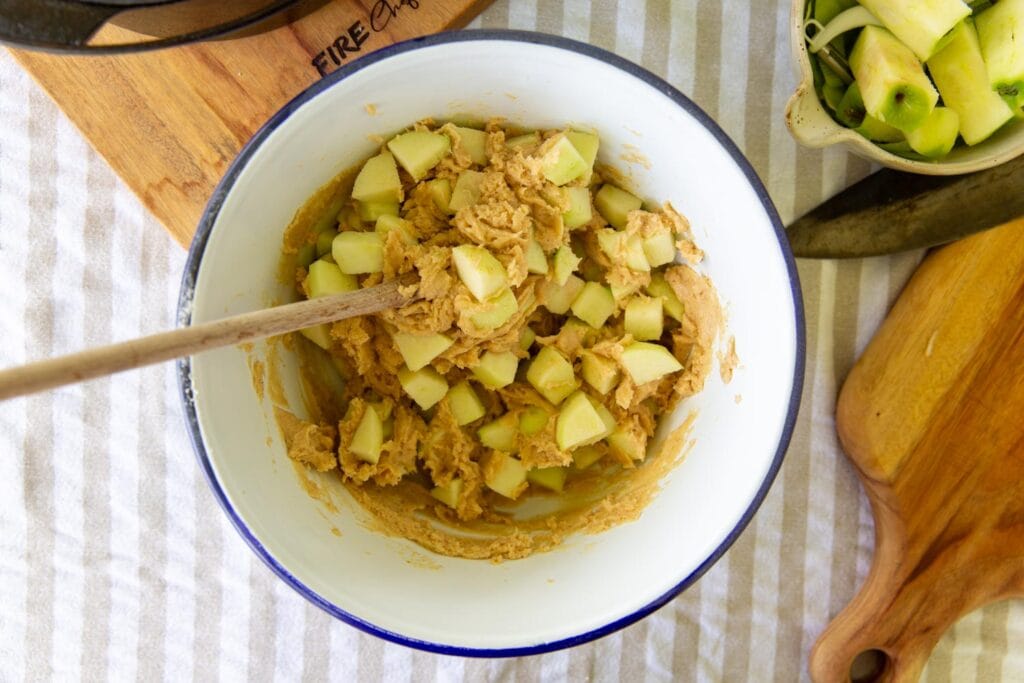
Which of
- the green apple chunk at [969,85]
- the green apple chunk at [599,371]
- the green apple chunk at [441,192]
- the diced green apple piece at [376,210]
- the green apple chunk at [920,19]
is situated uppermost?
the green apple chunk at [920,19]

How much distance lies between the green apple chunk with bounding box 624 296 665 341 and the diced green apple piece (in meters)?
0.37

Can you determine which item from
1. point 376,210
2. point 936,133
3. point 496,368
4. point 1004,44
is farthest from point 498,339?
point 1004,44

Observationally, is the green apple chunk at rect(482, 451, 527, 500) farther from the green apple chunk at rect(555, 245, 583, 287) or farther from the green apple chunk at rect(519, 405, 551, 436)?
the green apple chunk at rect(555, 245, 583, 287)

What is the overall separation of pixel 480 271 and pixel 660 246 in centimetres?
29

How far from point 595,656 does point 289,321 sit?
853mm

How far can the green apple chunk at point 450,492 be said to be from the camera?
1.33m

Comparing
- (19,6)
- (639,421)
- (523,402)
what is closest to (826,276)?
(639,421)

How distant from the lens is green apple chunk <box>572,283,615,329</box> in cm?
131

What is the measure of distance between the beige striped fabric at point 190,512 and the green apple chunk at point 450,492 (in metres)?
0.35

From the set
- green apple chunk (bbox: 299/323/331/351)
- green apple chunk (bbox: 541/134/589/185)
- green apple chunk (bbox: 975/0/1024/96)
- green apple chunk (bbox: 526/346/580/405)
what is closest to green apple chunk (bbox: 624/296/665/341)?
green apple chunk (bbox: 526/346/580/405)

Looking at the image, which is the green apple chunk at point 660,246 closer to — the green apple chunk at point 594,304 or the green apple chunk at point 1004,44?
the green apple chunk at point 594,304

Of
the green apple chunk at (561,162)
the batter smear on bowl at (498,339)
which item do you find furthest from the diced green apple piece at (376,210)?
the green apple chunk at (561,162)

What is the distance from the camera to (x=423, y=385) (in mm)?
1275

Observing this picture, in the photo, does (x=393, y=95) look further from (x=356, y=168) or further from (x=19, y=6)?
(x=19, y=6)
